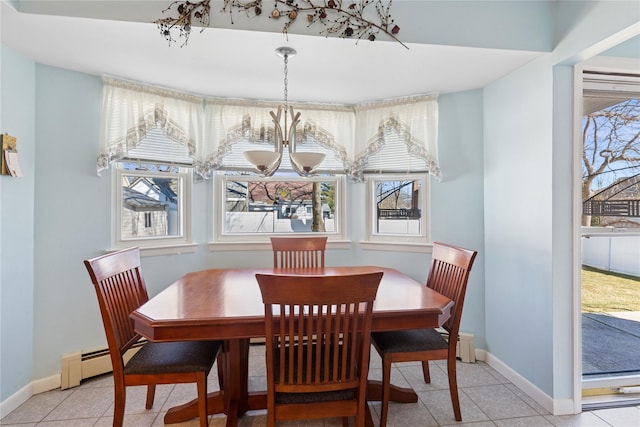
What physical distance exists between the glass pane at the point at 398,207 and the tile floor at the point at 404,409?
124 cm

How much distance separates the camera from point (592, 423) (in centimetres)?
191

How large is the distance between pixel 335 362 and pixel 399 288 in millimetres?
733

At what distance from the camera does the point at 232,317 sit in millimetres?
1467

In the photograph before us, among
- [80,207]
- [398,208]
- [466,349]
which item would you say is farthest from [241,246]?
[466,349]

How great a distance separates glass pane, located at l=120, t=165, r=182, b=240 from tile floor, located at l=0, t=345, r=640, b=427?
114 cm

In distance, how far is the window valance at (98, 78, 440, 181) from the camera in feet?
8.18

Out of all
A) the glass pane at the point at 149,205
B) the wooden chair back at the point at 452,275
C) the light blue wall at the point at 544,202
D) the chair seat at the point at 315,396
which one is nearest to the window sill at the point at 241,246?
the glass pane at the point at 149,205

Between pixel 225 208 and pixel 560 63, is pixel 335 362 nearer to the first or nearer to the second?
pixel 225 208

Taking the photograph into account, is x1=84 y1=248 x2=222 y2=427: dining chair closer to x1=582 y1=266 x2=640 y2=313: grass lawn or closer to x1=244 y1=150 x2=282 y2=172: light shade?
x1=244 y1=150 x2=282 y2=172: light shade

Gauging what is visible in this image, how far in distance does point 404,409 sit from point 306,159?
1663mm

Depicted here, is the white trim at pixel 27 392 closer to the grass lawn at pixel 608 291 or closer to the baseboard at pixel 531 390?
the baseboard at pixel 531 390

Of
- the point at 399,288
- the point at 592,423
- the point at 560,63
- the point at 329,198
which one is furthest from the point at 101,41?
the point at 592,423

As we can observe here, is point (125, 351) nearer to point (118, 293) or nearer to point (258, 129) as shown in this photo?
point (118, 293)

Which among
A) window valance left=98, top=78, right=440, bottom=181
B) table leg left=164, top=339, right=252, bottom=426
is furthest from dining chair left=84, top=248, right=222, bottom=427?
window valance left=98, top=78, right=440, bottom=181
